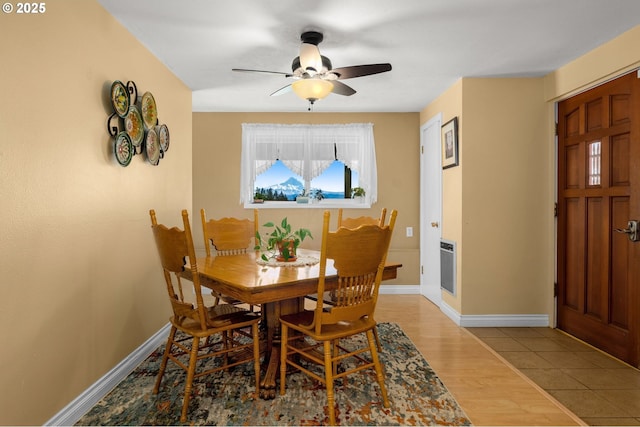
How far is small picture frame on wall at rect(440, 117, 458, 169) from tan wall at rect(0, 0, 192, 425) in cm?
290

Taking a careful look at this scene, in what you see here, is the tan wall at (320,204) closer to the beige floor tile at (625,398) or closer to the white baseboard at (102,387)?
the white baseboard at (102,387)

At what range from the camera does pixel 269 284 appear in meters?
1.86

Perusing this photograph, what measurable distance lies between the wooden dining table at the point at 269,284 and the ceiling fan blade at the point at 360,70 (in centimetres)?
134

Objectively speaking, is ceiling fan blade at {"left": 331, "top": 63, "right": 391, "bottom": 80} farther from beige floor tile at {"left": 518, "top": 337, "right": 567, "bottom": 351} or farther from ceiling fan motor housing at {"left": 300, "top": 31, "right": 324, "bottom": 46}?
beige floor tile at {"left": 518, "top": 337, "right": 567, "bottom": 351}

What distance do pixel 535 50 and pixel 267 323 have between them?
2.98 meters

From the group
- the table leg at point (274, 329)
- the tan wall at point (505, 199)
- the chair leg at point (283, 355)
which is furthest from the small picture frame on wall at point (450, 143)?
the chair leg at point (283, 355)

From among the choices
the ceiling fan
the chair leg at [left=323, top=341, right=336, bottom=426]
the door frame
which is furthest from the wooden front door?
the chair leg at [left=323, top=341, right=336, bottom=426]

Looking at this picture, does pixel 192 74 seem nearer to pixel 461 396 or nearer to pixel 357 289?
pixel 357 289

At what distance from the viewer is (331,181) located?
498cm

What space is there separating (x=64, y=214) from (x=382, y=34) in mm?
2329

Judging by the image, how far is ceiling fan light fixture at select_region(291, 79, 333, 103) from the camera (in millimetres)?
2510

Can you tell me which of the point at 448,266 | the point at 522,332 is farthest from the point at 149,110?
the point at 522,332

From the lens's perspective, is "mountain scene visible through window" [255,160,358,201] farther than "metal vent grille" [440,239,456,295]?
Yes

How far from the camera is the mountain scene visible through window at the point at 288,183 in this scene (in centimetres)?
496
